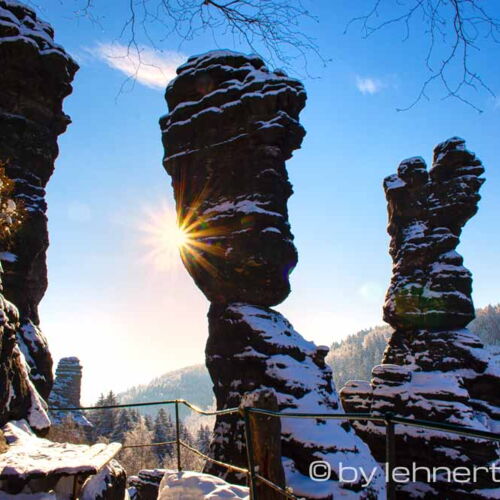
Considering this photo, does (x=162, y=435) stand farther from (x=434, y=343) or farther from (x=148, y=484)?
(x=434, y=343)

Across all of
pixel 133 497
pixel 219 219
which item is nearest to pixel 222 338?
pixel 219 219

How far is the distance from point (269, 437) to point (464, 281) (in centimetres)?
2587

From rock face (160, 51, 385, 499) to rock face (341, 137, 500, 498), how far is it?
19.3 feet

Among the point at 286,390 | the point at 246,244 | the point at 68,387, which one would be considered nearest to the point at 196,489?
the point at 286,390

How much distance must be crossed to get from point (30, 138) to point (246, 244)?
13416mm

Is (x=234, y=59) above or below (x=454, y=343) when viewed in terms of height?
above

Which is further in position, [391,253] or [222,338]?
[391,253]

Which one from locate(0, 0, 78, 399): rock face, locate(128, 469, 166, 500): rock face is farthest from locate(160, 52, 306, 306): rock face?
locate(128, 469, 166, 500): rock face

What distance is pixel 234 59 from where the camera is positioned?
20938 millimetres

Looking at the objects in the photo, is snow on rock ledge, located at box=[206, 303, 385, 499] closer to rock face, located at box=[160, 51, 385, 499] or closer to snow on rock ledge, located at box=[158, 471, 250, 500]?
rock face, located at box=[160, 51, 385, 499]

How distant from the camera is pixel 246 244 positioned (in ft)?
57.2

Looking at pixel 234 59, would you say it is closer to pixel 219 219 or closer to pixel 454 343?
pixel 219 219

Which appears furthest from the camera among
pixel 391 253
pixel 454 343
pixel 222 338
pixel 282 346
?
pixel 391 253

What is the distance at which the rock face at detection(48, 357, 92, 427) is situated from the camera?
137 feet
